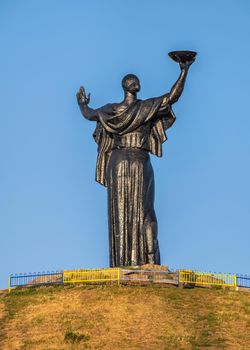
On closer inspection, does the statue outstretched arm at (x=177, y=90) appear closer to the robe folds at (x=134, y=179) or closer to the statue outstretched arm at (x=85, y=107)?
the robe folds at (x=134, y=179)

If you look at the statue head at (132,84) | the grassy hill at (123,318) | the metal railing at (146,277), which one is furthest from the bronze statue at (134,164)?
the grassy hill at (123,318)

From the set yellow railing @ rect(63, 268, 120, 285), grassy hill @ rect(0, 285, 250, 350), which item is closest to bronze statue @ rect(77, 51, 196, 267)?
yellow railing @ rect(63, 268, 120, 285)

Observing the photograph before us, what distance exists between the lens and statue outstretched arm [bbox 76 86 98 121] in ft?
187

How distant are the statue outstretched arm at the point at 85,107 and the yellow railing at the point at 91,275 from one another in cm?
678

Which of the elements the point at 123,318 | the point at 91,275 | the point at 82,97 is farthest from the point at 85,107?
the point at 123,318

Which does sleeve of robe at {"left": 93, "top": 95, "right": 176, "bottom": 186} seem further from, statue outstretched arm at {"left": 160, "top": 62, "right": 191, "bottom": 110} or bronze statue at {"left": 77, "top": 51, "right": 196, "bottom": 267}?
statue outstretched arm at {"left": 160, "top": 62, "right": 191, "bottom": 110}

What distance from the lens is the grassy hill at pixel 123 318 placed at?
156ft

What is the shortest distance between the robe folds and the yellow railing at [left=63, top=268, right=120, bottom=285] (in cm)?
186

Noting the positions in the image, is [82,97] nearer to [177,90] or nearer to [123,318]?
[177,90]

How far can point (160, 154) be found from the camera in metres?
56.2

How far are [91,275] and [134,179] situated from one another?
4.44 m

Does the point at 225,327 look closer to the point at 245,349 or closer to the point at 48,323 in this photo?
the point at 245,349

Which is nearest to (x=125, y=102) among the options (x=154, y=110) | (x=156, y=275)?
(x=154, y=110)

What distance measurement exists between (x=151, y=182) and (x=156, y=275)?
4.26m
